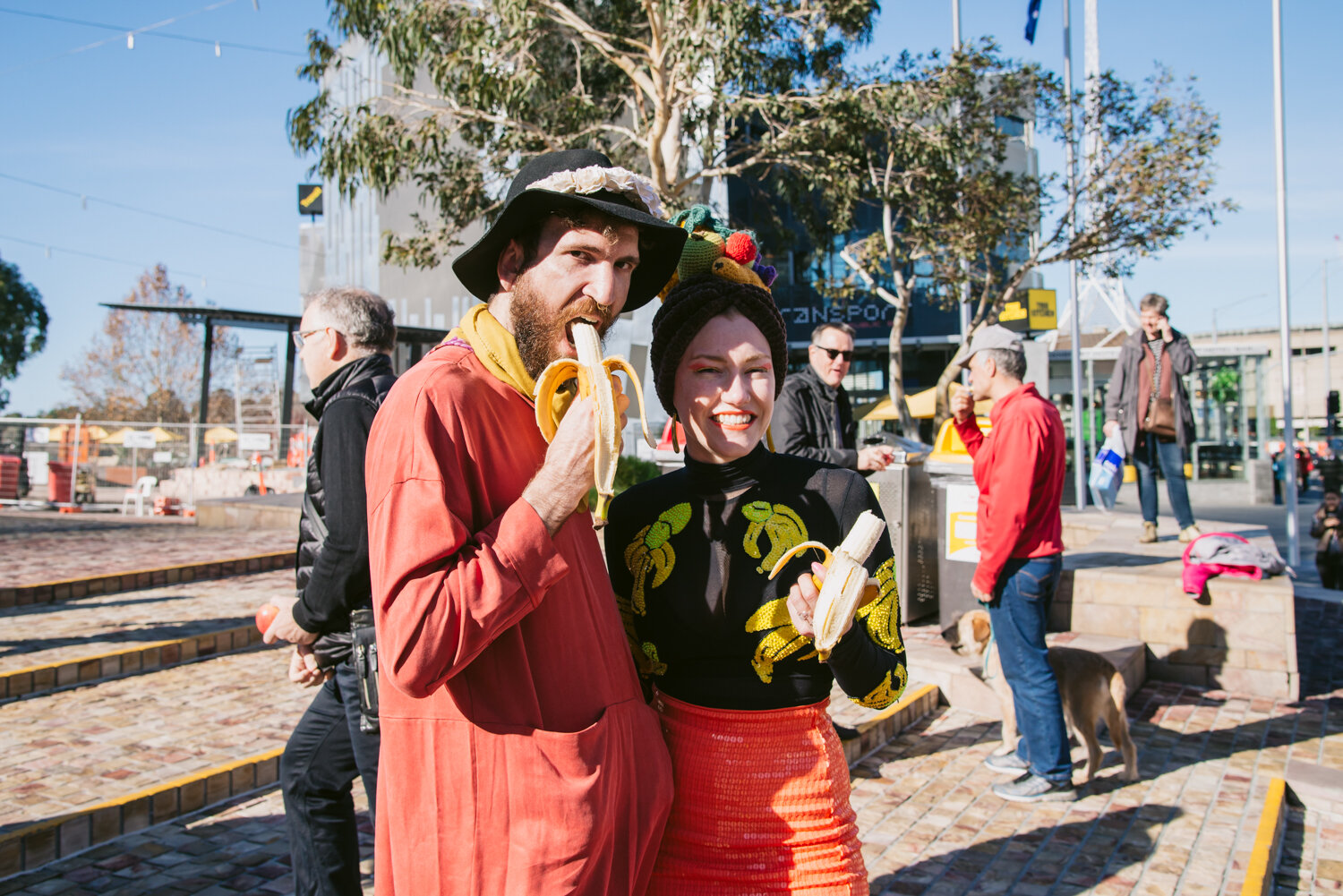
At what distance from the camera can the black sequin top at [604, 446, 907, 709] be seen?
183 centimetres

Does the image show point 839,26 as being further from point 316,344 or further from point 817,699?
point 817,699

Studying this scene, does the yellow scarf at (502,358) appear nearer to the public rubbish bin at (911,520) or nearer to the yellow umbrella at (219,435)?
the public rubbish bin at (911,520)

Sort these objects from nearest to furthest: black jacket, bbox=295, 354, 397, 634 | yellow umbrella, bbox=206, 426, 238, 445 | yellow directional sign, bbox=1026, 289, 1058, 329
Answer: black jacket, bbox=295, 354, 397, 634
yellow directional sign, bbox=1026, 289, 1058, 329
yellow umbrella, bbox=206, 426, 238, 445

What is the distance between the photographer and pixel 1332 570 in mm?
9430

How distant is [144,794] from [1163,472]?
761 cm

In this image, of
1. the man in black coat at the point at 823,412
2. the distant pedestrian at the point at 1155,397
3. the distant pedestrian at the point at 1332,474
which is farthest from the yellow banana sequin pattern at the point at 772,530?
the distant pedestrian at the point at 1332,474

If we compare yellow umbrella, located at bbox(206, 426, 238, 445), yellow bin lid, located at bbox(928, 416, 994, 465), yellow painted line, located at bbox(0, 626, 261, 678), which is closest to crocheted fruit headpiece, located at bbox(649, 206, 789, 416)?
yellow bin lid, located at bbox(928, 416, 994, 465)

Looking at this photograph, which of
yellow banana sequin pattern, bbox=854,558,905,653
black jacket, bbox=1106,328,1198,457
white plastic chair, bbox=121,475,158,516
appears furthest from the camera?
white plastic chair, bbox=121,475,158,516

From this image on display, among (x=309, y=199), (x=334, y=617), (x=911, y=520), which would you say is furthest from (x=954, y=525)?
(x=309, y=199)

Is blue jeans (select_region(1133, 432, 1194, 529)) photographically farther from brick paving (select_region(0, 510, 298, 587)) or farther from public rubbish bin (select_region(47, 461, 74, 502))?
public rubbish bin (select_region(47, 461, 74, 502))

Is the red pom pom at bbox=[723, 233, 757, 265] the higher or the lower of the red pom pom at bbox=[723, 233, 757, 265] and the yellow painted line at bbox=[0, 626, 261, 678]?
the higher

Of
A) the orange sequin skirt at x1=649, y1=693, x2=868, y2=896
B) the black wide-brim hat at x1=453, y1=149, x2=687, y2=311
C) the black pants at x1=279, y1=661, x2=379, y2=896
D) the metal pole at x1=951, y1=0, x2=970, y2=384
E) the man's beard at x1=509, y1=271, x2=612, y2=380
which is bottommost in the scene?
the black pants at x1=279, y1=661, x2=379, y2=896

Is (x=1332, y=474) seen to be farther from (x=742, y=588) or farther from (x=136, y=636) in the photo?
(x=742, y=588)

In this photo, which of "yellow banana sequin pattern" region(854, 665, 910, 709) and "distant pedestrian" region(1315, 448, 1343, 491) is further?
"distant pedestrian" region(1315, 448, 1343, 491)
